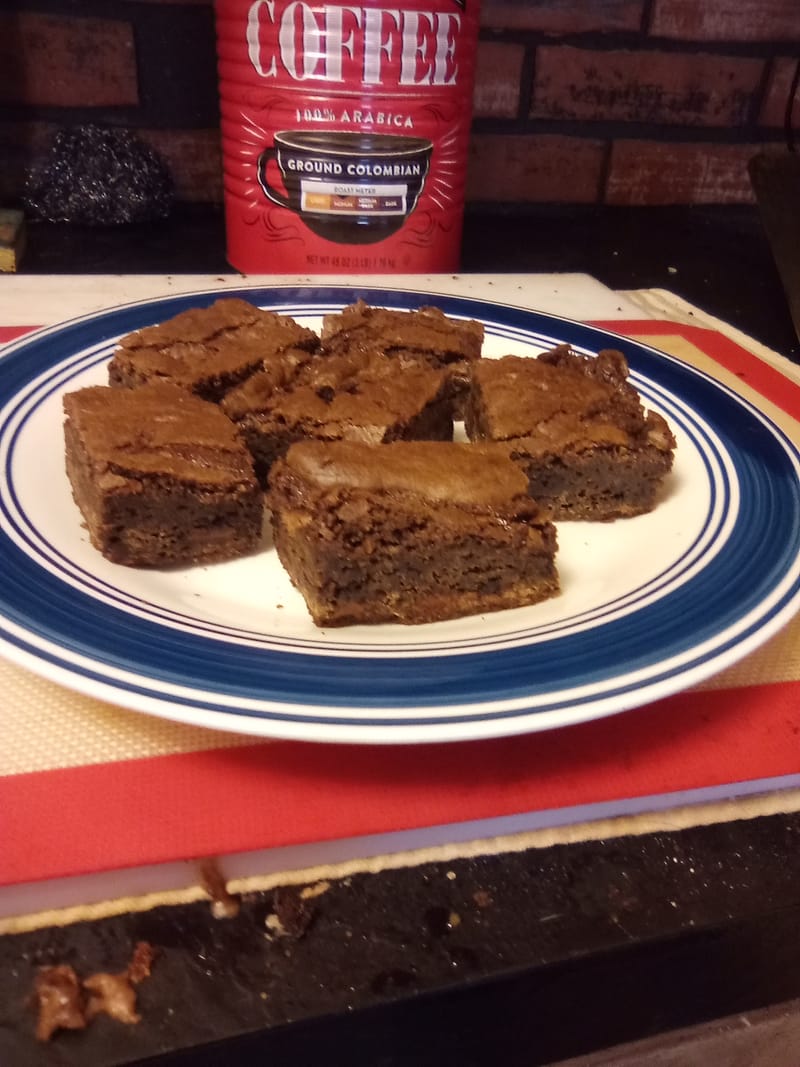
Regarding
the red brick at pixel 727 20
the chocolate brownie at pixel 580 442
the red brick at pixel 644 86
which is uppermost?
the red brick at pixel 727 20

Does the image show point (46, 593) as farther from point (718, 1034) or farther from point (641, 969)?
point (718, 1034)

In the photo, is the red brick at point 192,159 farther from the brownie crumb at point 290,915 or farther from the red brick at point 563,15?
the brownie crumb at point 290,915

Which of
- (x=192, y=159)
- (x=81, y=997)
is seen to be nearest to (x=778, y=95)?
(x=192, y=159)

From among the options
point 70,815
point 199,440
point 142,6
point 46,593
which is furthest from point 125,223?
point 70,815

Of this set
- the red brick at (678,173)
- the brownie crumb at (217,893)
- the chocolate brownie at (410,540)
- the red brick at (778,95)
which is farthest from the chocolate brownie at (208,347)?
the red brick at (778,95)

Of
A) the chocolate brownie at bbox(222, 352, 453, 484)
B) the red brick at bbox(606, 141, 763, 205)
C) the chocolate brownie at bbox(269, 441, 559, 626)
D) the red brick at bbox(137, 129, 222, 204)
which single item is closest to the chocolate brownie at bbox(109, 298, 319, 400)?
the chocolate brownie at bbox(222, 352, 453, 484)

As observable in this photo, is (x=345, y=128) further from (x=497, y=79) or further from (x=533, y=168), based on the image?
(x=533, y=168)

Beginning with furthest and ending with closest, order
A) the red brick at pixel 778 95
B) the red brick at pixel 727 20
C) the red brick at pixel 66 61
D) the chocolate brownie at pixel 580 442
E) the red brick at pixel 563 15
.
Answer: the red brick at pixel 778 95, the red brick at pixel 727 20, the red brick at pixel 563 15, the red brick at pixel 66 61, the chocolate brownie at pixel 580 442

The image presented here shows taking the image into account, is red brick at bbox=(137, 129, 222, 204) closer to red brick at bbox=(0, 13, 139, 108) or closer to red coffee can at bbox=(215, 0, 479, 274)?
red brick at bbox=(0, 13, 139, 108)
